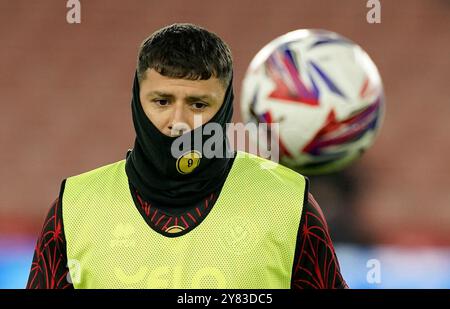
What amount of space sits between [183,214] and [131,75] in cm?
615

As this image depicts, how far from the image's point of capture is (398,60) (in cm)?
884

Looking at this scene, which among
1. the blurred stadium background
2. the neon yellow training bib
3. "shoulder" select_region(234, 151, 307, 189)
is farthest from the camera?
the blurred stadium background

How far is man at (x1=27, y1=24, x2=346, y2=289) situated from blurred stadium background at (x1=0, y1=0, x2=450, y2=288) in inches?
210

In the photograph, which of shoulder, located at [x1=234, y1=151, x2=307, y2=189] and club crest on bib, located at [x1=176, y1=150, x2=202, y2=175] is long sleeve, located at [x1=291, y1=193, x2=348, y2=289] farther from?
club crest on bib, located at [x1=176, y1=150, x2=202, y2=175]

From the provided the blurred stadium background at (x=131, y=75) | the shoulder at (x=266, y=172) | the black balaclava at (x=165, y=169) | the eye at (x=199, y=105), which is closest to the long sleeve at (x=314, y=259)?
the shoulder at (x=266, y=172)

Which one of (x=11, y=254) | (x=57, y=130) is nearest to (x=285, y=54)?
(x=11, y=254)

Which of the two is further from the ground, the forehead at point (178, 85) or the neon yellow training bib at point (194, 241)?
the forehead at point (178, 85)

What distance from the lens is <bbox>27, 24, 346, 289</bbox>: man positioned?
2.69 meters

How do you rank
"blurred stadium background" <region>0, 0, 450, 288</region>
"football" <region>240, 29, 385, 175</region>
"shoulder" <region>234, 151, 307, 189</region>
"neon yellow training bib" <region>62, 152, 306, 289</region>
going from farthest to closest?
"blurred stadium background" <region>0, 0, 450, 288</region>, "football" <region>240, 29, 385, 175</region>, "shoulder" <region>234, 151, 307, 189</region>, "neon yellow training bib" <region>62, 152, 306, 289</region>

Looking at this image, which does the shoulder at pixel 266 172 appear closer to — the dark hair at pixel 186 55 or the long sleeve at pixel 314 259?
the long sleeve at pixel 314 259

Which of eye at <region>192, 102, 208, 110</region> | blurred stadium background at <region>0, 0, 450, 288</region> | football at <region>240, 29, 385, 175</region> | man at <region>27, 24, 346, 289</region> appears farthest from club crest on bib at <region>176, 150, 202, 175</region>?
blurred stadium background at <region>0, 0, 450, 288</region>

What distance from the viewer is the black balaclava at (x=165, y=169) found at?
2748 millimetres

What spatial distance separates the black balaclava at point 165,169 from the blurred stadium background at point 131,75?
536 centimetres

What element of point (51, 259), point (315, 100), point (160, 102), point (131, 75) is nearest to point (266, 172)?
point (160, 102)
